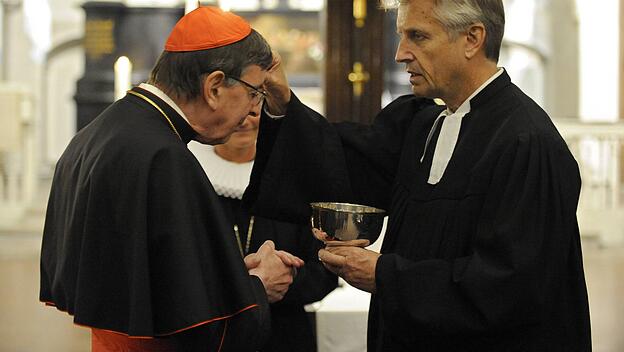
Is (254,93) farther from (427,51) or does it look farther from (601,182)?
(601,182)

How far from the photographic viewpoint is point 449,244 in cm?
271

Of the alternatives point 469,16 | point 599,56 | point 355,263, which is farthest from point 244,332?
point 599,56

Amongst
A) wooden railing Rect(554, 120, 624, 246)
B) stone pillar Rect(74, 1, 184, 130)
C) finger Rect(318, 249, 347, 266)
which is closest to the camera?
finger Rect(318, 249, 347, 266)

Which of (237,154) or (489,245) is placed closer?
(489,245)

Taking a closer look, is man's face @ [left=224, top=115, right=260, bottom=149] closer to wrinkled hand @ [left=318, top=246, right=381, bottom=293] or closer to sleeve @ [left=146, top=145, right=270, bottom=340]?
wrinkled hand @ [left=318, top=246, right=381, bottom=293]

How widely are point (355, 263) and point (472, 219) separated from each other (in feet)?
1.08

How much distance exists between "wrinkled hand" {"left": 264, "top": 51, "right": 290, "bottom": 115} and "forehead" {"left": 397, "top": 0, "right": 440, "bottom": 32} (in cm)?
38

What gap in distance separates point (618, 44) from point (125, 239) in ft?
34.6

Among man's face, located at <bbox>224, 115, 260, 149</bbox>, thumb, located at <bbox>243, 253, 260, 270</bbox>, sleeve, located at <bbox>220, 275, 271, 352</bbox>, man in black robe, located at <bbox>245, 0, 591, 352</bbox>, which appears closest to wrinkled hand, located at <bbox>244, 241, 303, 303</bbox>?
thumb, located at <bbox>243, 253, 260, 270</bbox>

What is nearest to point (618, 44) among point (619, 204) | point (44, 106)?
point (619, 204)

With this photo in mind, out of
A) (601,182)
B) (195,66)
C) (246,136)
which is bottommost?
(601,182)

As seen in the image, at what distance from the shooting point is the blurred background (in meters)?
7.47

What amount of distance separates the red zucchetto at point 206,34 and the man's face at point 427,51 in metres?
0.44

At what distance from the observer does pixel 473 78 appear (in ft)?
9.07
